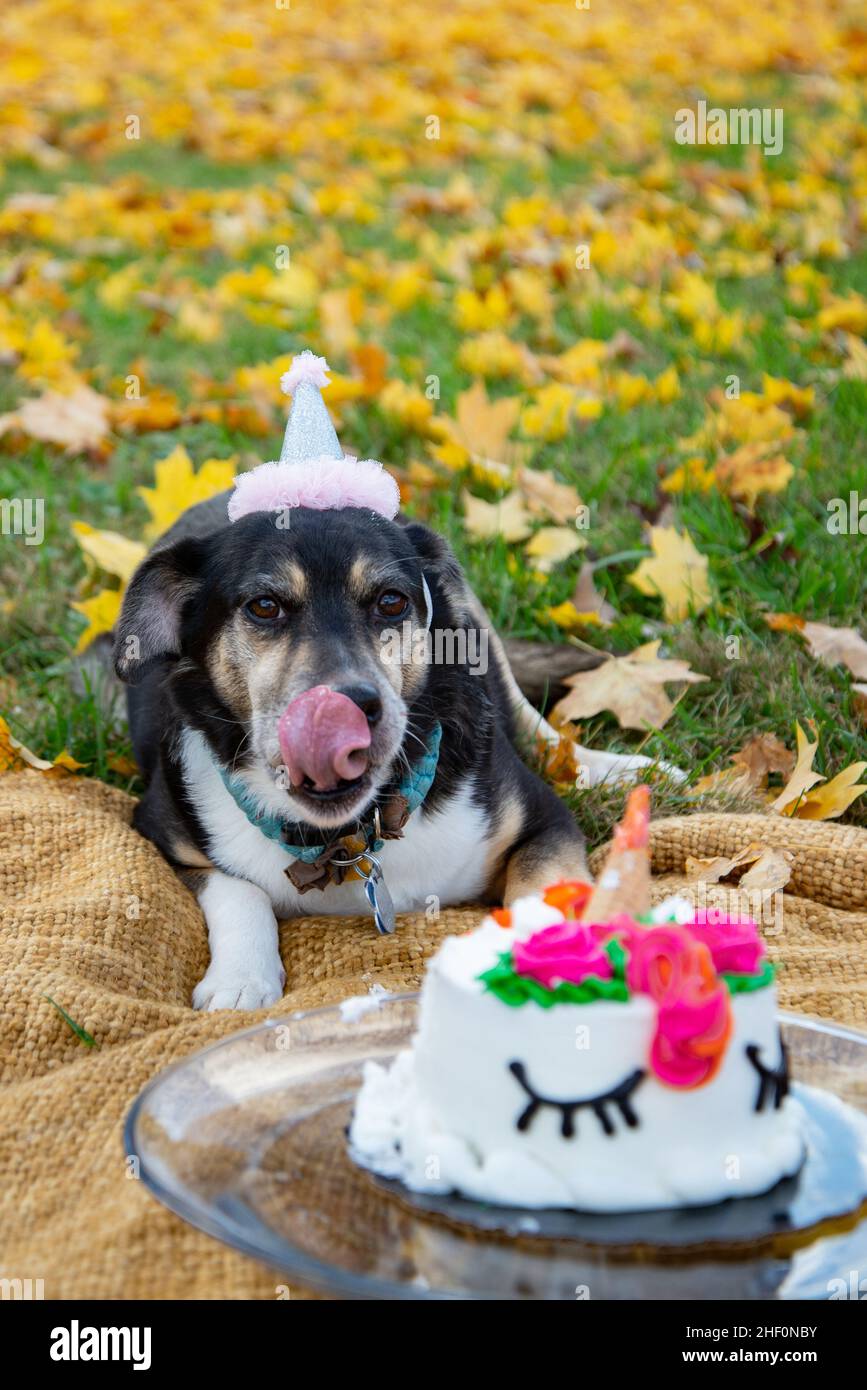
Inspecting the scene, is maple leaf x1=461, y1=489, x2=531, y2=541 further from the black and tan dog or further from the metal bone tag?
the metal bone tag

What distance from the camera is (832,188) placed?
8039 mm

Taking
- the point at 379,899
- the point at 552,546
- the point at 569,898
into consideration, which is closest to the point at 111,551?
the point at 552,546

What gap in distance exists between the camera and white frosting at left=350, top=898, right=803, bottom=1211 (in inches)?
70.5

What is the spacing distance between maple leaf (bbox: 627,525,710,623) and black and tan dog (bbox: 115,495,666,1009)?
0.96 meters

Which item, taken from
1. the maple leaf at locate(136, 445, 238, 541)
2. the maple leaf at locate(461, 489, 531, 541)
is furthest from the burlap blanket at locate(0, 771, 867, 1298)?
the maple leaf at locate(461, 489, 531, 541)

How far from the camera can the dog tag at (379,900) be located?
305cm

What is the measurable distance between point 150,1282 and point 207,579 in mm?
1585

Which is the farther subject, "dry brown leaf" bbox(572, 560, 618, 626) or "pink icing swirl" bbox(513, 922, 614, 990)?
"dry brown leaf" bbox(572, 560, 618, 626)

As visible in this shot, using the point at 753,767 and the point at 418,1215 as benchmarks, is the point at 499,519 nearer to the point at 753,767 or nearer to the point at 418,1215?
the point at 753,767

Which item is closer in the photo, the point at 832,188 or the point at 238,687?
the point at 238,687

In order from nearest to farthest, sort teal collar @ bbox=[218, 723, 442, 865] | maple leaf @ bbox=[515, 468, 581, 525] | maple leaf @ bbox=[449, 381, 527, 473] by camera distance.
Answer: teal collar @ bbox=[218, 723, 442, 865]
maple leaf @ bbox=[515, 468, 581, 525]
maple leaf @ bbox=[449, 381, 527, 473]

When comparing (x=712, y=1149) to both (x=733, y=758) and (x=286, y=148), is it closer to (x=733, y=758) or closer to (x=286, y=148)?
(x=733, y=758)
